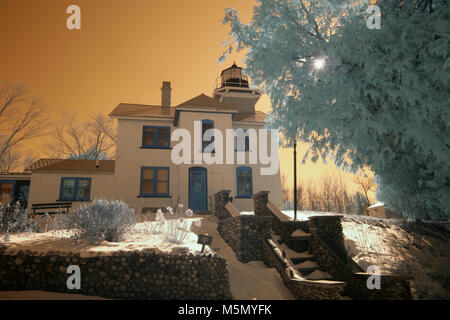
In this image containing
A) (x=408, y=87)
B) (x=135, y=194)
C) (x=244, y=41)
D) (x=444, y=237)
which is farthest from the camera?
(x=135, y=194)

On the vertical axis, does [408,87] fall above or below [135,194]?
above

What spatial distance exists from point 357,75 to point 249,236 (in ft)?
18.0

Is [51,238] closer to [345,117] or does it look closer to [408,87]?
[345,117]

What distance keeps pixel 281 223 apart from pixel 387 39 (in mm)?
6503

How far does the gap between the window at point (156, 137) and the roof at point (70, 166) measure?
3.97 meters

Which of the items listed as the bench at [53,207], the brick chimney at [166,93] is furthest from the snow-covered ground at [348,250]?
the brick chimney at [166,93]

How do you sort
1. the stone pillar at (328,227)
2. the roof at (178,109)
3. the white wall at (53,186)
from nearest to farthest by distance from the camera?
1. the stone pillar at (328,227)
2. the roof at (178,109)
3. the white wall at (53,186)

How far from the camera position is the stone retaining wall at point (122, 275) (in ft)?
20.0

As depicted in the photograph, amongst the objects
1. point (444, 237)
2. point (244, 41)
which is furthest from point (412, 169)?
point (244, 41)

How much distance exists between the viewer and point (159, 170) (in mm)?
17359

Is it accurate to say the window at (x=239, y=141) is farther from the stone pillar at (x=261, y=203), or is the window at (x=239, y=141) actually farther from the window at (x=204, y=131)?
the stone pillar at (x=261, y=203)

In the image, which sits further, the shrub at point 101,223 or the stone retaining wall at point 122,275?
the shrub at point 101,223

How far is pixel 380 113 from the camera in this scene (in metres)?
6.82
